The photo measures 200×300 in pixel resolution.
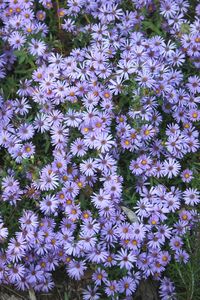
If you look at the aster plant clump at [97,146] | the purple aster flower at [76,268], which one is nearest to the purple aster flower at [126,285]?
the aster plant clump at [97,146]

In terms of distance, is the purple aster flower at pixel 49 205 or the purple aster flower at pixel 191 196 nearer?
the purple aster flower at pixel 49 205

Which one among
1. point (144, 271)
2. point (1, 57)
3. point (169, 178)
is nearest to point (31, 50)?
point (1, 57)

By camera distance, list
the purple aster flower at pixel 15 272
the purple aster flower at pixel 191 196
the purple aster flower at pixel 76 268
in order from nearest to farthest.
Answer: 1. the purple aster flower at pixel 15 272
2. the purple aster flower at pixel 76 268
3. the purple aster flower at pixel 191 196

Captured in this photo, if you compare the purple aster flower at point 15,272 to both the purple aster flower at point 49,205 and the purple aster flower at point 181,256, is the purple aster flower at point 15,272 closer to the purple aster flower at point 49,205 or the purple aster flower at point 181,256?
the purple aster flower at point 49,205

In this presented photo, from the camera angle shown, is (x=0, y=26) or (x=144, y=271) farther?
(x=0, y=26)

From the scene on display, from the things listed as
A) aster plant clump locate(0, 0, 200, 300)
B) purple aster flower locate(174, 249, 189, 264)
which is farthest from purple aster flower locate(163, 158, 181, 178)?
purple aster flower locate(174, 249, 189, 264)

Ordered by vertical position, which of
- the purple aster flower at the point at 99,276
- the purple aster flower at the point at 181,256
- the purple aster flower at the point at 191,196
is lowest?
the purple aster flower at the point at 99,276

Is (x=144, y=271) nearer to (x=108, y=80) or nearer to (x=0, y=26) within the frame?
(x=108, y=80)

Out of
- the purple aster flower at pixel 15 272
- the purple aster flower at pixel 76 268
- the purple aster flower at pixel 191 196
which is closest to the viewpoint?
the purple aster flower at pixel 15 272
